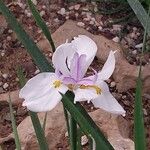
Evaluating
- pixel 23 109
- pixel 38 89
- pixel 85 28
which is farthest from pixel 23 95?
pixel 85 28

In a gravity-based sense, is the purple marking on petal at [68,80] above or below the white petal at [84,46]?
below

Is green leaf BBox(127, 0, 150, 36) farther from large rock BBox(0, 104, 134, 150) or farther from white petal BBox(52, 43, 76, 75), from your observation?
large rock BBox(0, 104, 134, 150)

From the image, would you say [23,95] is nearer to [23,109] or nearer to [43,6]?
[23,109]

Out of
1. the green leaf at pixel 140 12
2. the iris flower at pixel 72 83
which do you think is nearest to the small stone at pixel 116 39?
the green leaf at pixel 140 12

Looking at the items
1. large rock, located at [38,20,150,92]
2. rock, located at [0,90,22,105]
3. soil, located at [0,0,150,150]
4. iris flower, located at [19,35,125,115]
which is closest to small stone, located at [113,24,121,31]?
soil, located at [0,0,150,150]

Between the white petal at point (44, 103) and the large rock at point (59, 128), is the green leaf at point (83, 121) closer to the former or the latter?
the white petal at point (44, 103)

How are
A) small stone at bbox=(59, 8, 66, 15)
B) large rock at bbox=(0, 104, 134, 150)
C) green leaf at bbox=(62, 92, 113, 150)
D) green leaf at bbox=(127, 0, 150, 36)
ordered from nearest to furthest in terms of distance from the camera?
green leaf at bbox=(62, 92, 113, 150), green leaf at bbox=(127, 0, 150, 36), large rock at bbox=(0, 104, 134, 150), small stone at bbox=(59, 8, 66, 15)
